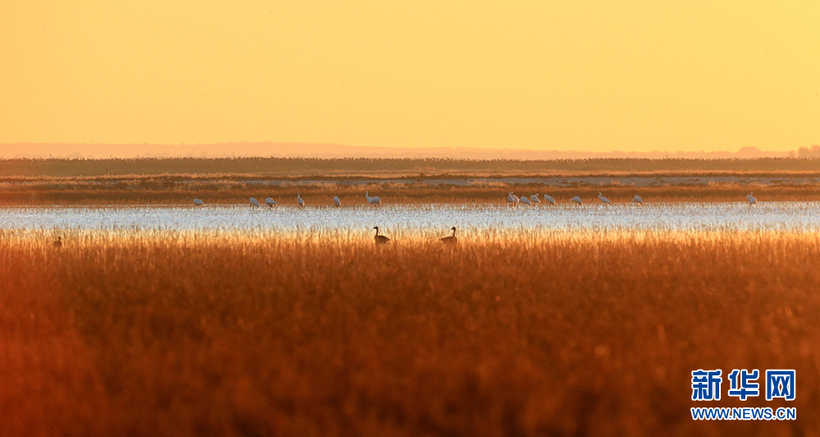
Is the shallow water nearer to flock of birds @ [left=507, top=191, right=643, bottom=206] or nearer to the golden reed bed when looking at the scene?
flock of birds @ [left=507, top=191, right=643, bottom=206]

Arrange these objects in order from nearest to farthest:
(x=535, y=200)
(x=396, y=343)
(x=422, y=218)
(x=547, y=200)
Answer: (x=396, y=343) < (x=422, y=218) < (x=535, y=200) < (x=547, y=200)

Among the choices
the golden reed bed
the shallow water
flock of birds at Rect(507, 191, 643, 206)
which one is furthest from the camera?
flock of birds at Rect(507, 191, 643, 206)

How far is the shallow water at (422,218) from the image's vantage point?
28.2m

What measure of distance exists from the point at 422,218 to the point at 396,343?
963 inches

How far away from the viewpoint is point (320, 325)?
35.9 feet

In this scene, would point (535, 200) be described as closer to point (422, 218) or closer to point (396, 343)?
point (422, 218)

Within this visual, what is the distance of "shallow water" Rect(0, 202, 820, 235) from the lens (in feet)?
92.6

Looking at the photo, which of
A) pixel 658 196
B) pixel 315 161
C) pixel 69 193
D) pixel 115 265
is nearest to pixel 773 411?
pixel 115 265

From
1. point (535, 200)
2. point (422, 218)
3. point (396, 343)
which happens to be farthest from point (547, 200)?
point (396, 343)

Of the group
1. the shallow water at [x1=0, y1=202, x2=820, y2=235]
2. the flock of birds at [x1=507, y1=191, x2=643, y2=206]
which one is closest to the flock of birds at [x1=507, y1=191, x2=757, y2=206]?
the flock of birds at [x1=507, y1=191, x2=643, y2=206]

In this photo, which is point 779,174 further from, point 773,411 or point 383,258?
point 773,411

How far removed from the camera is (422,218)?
112ft

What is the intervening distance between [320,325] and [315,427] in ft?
13.0

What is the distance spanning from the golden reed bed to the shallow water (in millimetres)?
10026
